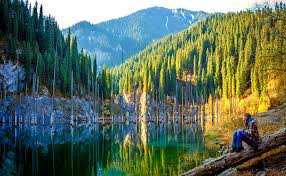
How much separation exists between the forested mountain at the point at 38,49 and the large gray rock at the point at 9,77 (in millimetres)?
1434

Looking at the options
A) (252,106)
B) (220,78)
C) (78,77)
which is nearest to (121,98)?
(78,77)

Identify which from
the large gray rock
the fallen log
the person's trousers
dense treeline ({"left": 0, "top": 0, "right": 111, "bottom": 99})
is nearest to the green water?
the fallen log

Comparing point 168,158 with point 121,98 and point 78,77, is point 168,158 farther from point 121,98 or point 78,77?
point 121,98

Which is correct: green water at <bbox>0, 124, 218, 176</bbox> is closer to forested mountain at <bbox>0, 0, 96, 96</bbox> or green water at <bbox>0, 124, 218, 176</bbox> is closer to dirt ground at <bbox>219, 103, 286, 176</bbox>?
dirt ground at <bbox>219, 103, 286, 176</bbox>

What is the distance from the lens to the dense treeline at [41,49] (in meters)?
96.4

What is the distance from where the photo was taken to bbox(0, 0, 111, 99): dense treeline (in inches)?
3797

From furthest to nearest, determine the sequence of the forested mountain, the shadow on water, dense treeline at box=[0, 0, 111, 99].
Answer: dense treeline at box=[0, 0, 111, 99], the forested mountain, the shadow on water

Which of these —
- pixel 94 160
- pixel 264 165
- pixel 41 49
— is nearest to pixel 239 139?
pixel 264 165

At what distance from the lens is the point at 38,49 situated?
10269cm

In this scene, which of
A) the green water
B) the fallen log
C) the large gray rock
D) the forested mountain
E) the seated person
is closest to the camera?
the seated person

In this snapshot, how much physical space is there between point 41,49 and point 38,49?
9.26 meters

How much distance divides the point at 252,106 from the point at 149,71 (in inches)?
2739

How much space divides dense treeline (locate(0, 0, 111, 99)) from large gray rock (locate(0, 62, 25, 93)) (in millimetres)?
2786

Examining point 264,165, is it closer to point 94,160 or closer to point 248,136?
point 248,136
